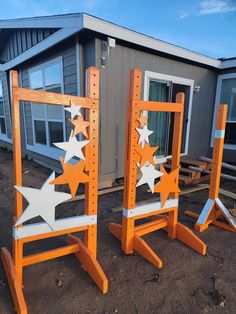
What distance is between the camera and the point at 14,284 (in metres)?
A: 1.54

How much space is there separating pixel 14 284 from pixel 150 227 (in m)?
1.39

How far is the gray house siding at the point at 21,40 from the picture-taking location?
4.88 metres

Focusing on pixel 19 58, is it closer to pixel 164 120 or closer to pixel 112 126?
pixel 112 126

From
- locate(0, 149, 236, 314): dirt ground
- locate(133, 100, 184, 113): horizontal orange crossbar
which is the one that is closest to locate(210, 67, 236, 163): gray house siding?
locate(0, 149, 236, 314): dirt ground

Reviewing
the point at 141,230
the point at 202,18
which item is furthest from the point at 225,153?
the point at 202,18

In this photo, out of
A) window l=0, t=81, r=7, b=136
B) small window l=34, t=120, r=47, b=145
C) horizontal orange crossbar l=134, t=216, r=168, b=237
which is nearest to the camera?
horizontal orange crossbar l=134, t=216, r=168, b=237

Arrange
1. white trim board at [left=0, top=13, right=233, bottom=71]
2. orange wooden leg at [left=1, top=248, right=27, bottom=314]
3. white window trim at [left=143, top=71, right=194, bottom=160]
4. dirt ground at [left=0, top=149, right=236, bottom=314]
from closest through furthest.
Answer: orange wooden leg at [left=1, top=248, right=27, bottom=314] < dirt ground at [left=0, top=149, right=236, bottom=314] < white trim board at [left=0, top=13, right=233, bottom=71] < white window trim at [left=143, top=71, right=194, bottom=160]

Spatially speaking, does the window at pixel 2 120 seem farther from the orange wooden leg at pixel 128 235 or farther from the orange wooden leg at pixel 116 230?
the orange wooden leg at pixel 128 235

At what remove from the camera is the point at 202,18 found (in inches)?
392

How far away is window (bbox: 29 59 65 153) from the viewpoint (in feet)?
15.1

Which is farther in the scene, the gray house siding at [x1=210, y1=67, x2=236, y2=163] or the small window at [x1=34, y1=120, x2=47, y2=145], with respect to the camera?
the gray house siding at [x1=210, y1=67, x2=236, y2=163]

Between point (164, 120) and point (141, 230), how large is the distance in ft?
10.3

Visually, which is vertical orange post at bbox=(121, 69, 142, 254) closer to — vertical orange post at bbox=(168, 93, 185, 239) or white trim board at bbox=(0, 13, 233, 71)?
vertical orange post at bbox=(168, 93, 185, 239)

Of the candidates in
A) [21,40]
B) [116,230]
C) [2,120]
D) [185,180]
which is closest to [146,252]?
[116,230]
